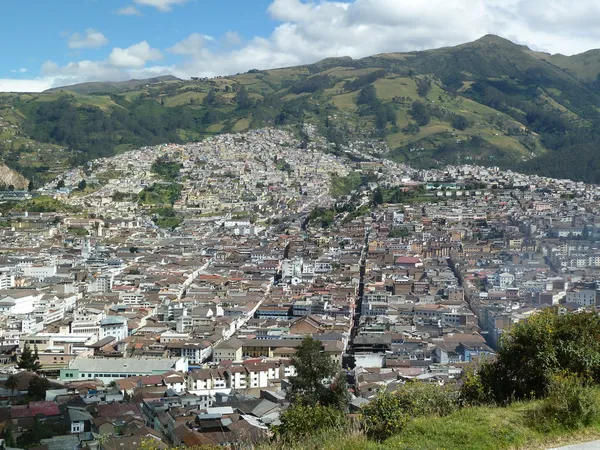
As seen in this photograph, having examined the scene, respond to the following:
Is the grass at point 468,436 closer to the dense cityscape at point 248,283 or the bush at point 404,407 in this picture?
the bush at point 404,407

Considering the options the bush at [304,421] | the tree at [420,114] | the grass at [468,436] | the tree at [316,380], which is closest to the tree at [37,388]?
the tree at [316,380]

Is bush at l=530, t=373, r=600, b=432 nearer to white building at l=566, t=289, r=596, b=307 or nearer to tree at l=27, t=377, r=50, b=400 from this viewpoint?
tree at l=27, t=377, r=50, b=400

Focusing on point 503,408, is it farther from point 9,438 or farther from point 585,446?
point 9,438

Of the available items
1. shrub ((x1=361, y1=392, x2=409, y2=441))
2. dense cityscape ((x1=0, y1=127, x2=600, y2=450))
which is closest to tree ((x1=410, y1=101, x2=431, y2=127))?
dense cityscape ((x1=0, y1=127, x2=600, y2=450))

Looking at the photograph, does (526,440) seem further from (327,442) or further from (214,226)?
(214,226)

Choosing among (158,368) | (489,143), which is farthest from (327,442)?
(489,143)

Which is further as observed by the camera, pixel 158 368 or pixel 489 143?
pixel 489 143
